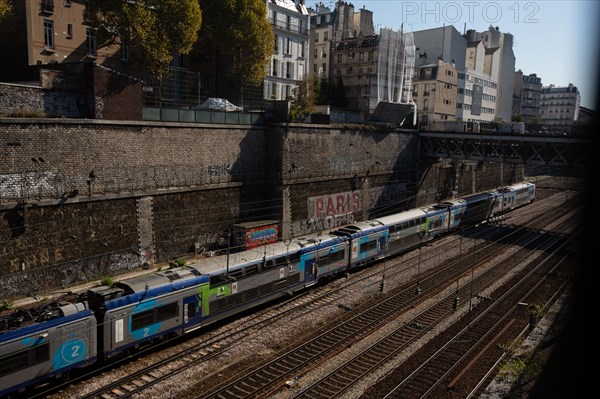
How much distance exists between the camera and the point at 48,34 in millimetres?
36594

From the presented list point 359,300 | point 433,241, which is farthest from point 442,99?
point 359,300

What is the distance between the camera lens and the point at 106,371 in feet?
55.2

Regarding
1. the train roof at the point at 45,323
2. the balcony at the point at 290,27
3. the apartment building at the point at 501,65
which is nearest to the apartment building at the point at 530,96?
the apartment building at the point at 501,65

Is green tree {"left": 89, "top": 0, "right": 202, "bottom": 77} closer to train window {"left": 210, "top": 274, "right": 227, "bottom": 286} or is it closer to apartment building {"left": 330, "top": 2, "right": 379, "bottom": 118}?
train window {"left": 210, "top": 274, "right": 227, "bottom": 286}

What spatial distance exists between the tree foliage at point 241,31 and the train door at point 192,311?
2785 cm

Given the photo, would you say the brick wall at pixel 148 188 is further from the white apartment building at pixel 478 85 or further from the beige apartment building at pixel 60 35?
the white apartment building at pixel 478 85

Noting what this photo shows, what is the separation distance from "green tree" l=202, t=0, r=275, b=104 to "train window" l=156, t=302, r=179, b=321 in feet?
93.4

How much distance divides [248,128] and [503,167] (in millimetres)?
51329

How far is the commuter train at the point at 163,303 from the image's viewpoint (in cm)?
1427

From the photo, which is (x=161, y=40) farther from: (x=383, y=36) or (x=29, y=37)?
(x=383, y=36)

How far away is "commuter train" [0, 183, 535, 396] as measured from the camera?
14.3 metres

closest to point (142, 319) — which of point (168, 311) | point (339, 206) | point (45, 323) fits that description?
point (168, 311)

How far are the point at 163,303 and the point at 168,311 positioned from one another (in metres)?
0.46

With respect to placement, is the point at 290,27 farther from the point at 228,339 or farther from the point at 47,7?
the point at 228,339
